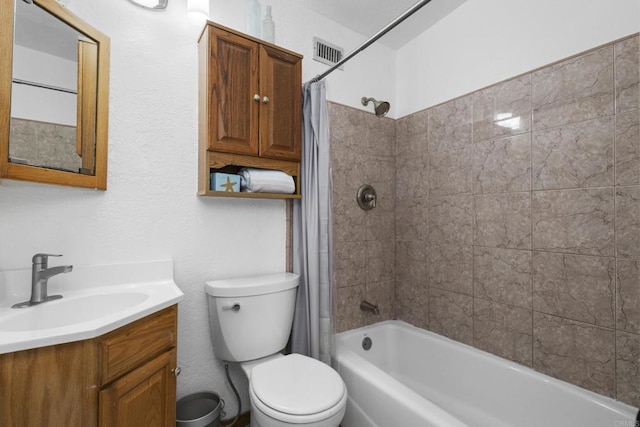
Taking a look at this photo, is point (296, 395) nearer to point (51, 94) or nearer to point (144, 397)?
point (144, 397)

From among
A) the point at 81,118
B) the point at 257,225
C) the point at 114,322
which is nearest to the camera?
the point at 114,322

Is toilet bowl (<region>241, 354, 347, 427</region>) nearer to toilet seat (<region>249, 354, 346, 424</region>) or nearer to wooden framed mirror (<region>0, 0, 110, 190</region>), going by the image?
toilet seat (<region>249, 354, 346, 424</region>)

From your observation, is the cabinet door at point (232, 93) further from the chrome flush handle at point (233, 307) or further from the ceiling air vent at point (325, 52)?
the chrome flush handle at point (233, 307)

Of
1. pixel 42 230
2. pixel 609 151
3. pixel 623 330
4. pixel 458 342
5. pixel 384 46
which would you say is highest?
pixel 384 46

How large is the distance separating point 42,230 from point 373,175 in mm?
1774

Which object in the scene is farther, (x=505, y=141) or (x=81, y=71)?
(x=505, y=141)

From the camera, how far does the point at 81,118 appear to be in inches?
47.4

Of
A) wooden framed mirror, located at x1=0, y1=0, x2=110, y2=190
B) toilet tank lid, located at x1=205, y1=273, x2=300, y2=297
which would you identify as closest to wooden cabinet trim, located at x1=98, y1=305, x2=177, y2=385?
toilet tank lid, located at x1=205, y1=273, x2=300, y2=297

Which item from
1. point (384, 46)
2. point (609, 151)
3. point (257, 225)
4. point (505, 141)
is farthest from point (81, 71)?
point (609, 151)

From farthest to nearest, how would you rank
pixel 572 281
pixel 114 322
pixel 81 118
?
pixel 572 281
pixel 81 118
pixel 114 322

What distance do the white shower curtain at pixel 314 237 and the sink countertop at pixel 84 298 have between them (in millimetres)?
665

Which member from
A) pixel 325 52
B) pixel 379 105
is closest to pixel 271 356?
pixel 379 105

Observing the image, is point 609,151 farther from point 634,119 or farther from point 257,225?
point 257,225

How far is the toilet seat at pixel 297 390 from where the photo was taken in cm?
103
